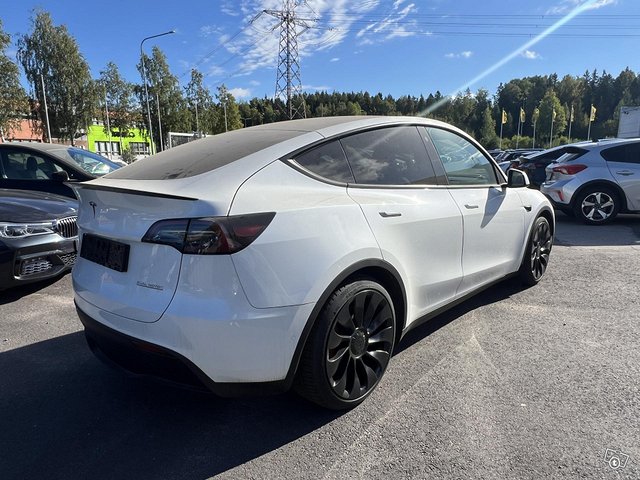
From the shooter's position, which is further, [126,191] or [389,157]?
A: [389,157]

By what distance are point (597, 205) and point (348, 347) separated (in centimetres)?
786

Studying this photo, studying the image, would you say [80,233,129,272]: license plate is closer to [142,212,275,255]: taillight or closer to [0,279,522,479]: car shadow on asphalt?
[142,212,275,255]: taillight

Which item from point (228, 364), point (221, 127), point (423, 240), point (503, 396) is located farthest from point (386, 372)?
point (221, 127)

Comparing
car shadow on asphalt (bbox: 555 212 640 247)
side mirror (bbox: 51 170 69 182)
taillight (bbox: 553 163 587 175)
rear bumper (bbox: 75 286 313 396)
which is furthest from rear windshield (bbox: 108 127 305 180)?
taillight (bbox: 553 163 587 175)

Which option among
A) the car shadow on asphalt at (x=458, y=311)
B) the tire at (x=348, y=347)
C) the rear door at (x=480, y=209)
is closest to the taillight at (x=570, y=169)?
the car shadow on asphalt at (x=458, y=311)

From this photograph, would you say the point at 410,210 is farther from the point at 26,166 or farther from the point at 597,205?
the point at 597,205

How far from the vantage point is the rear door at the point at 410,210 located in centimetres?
264

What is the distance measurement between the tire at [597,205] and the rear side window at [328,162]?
7.46m

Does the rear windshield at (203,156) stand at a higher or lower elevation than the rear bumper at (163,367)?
higher

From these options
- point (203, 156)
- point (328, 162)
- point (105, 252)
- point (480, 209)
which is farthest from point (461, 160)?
point (105, 252)

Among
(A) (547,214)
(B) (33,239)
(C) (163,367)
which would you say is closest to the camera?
(C) (163,367)

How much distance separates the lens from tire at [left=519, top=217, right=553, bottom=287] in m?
4.37

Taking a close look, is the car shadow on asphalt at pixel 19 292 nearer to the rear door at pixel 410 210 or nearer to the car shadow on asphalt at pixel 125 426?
the car shadow on asphalt at pixel 125 426

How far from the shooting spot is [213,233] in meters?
1.99
